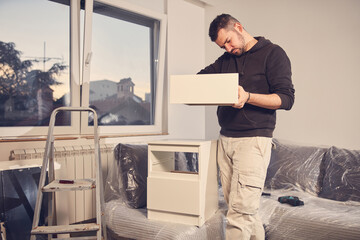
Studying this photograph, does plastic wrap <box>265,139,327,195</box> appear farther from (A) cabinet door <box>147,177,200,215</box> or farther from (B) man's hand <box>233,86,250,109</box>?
(B) man's hand <box>233,86,250,109</box>

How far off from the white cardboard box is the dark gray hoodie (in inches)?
7.4

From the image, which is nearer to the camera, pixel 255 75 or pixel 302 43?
pixel 255 75

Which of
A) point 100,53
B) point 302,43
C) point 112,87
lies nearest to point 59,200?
point 112,87

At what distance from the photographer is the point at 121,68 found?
2.83 meters

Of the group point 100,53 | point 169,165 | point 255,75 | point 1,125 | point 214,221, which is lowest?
point 214,221

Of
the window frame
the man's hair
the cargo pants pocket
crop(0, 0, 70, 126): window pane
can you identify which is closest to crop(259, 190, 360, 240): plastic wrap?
the cargo pants pocket

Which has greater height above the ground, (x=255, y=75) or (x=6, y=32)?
(x=6, y=32)

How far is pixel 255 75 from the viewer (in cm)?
160

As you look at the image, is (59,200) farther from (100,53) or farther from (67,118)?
(100,53)

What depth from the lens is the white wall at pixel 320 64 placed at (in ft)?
8.02

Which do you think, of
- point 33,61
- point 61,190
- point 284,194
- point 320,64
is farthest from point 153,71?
point 61,190

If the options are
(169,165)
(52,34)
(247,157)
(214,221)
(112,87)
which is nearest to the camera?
(247,157)

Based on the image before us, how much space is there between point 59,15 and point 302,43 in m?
1.95

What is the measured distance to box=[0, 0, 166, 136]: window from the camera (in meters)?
2.23
